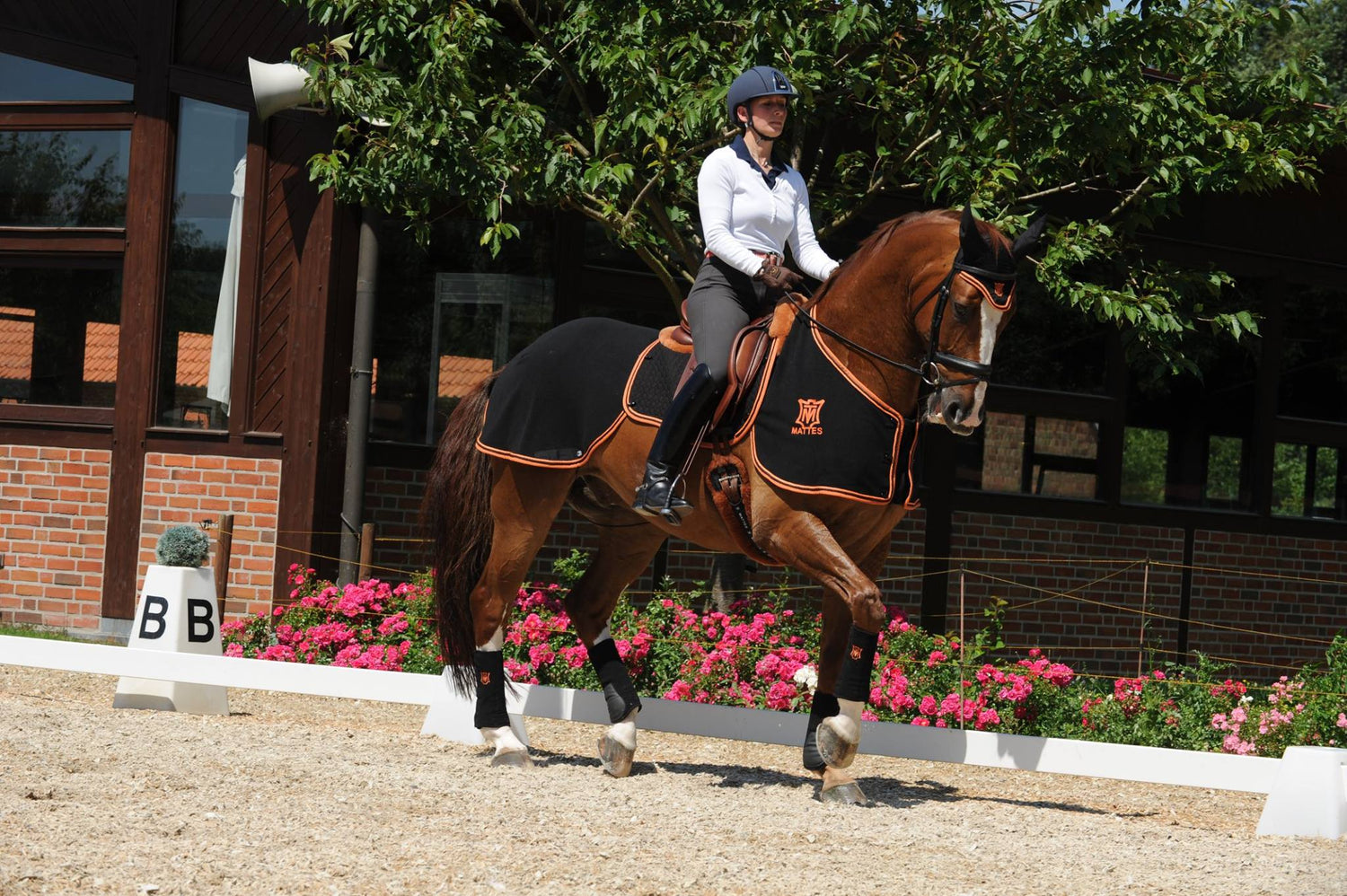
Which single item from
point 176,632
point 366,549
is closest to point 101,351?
point 366,549

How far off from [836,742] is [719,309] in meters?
1.87

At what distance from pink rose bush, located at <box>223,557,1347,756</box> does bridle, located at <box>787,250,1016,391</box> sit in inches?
114

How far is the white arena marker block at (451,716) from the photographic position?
7.16 meters

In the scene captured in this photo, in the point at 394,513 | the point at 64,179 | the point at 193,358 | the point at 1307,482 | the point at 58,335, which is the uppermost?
the point at 64,179

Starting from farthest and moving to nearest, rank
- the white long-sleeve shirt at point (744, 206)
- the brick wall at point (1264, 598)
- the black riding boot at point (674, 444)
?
the brick wall at point (1264, 598) < the white long-sleeve shirt at point (744, 206) < the black riding boot at point (674, 444)

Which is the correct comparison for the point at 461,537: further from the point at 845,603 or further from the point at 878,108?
the point at 878,108

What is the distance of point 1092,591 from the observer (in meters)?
13.4

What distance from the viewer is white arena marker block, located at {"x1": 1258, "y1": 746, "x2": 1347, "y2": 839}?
5.59 m

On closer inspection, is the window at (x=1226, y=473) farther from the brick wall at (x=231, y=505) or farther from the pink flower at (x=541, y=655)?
the brick wall at (x=231, y=505)

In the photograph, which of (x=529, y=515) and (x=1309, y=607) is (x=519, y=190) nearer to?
(x=529, y=515)

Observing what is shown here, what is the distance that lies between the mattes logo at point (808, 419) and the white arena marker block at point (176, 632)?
3.92 metres

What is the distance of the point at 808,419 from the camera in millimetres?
5898

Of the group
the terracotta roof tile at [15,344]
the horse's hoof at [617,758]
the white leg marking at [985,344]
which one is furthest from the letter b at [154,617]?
the white leg marking at [985,344]

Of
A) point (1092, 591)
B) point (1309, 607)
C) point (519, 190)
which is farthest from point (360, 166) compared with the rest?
point (1309, 607)
